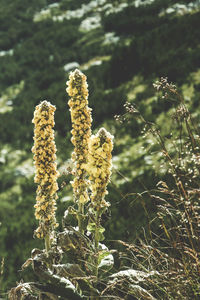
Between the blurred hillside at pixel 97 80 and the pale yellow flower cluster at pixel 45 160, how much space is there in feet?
0.42

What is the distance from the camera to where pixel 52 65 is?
12742 millimetres

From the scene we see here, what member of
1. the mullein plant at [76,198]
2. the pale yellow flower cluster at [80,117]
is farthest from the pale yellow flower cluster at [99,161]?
the pale yellow flower cluster at [80,117]

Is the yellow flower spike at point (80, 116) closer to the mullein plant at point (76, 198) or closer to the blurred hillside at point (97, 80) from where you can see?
the mullein plant at point (76, 198)

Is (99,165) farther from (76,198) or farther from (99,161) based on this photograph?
(76,198)

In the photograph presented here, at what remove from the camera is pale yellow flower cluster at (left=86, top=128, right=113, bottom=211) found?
8.81 ft

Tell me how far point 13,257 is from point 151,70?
5718mm

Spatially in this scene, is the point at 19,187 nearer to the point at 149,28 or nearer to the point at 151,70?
the point at 151,70

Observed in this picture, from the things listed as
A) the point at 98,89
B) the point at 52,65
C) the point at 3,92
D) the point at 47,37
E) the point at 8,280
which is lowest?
the point at 8,280

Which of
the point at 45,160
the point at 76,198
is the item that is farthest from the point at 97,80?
the point at 45,160

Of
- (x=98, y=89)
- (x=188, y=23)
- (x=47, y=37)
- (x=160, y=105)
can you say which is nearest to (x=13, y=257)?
(x=160, y=105)

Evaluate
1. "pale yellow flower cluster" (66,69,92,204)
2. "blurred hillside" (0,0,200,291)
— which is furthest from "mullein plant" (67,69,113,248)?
"blurred hillside" (0,0,200,291)

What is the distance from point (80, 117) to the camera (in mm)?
2885

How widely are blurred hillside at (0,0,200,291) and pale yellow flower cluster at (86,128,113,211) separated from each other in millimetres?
94

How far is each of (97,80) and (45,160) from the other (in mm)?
7092
